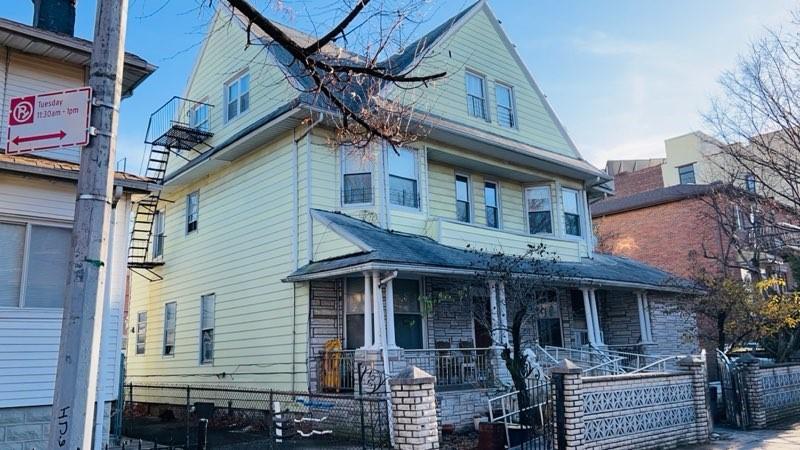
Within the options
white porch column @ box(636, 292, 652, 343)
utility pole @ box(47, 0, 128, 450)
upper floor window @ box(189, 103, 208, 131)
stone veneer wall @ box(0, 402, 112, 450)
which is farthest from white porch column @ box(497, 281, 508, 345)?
utility pole @ box(47, 0, 128, 450)

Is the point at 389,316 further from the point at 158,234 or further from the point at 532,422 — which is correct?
the point at 158,234

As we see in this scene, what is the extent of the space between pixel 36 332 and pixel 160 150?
8.75m

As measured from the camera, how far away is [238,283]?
1455 centimetres

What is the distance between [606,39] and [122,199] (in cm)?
878

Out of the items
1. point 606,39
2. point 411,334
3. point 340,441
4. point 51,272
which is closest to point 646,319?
point 411,334

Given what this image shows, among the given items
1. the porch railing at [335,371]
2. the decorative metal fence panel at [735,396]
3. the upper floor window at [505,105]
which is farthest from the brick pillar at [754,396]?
the upper floor window at [505,105]

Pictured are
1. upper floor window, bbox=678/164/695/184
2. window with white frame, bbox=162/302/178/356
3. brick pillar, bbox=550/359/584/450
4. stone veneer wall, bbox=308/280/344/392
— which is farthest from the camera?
upper floor window, bbox=678/164/695/184

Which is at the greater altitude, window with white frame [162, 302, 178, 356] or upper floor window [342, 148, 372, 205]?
upper floor window [342, 148, 372, 205]

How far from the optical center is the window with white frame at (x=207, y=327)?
1520cm

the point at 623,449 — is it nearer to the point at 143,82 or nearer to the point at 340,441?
the point at 340,441

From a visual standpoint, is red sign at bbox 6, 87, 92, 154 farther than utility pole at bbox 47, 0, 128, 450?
Yes

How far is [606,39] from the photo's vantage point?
445 inches

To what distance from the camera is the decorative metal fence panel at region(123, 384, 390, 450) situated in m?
10.1

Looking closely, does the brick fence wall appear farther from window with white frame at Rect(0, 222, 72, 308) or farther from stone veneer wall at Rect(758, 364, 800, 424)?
window with white frame at Rect(0, 222, 72, 308)
